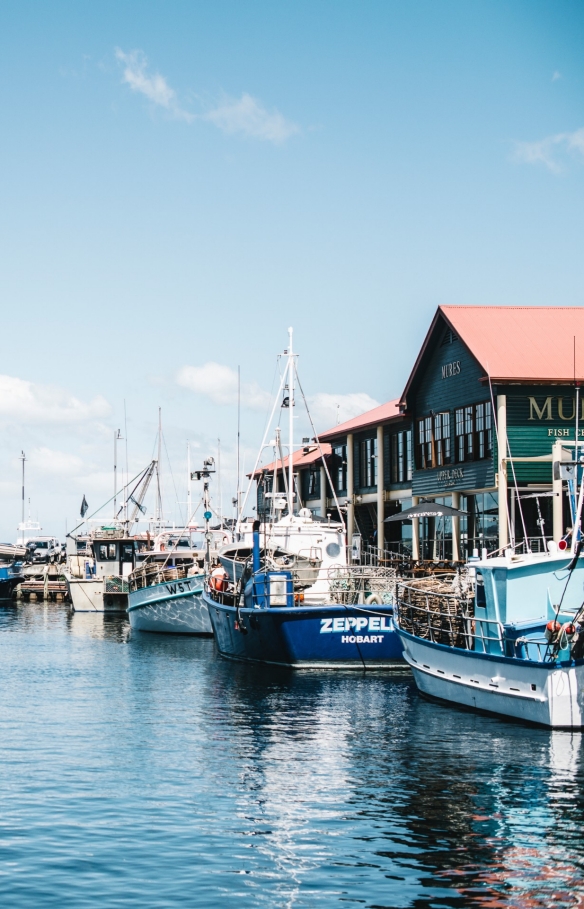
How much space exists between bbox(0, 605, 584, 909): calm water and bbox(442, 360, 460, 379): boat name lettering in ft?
65.0

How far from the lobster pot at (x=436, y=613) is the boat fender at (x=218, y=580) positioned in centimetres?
1087

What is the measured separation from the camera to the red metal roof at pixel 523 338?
4253 cm

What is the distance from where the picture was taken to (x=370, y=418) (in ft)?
191

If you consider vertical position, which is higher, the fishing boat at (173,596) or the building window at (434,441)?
the building window at (434,441)

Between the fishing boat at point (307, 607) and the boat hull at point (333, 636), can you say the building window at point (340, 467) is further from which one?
the boat hull at point (333, 636)

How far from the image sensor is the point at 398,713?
25234 mm

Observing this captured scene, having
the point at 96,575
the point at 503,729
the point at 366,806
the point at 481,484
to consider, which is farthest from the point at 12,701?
the point at 96,575

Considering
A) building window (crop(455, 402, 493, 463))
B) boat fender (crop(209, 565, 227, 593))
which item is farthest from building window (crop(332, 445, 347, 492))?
boat fender (crop(209, 565, 227, 593))

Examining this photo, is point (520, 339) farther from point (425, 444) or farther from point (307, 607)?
point (307, 607)

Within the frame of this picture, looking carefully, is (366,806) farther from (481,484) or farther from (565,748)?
(481,484)

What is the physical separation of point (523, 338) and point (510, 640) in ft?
77.5

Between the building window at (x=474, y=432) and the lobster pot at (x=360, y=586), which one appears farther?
the building window at (x=474, y=432)

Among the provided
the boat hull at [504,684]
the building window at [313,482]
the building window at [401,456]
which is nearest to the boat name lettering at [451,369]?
the building window at [401,456]

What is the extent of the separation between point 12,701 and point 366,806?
13.9 m
